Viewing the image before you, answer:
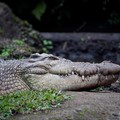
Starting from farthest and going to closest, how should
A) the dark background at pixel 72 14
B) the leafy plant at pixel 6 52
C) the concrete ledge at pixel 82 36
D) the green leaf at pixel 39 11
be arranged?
the dark background at pixel 72 14 → the green leaf at pixel 39 11 → the concrete ledge at pixel 82 36 → the leafy plant at pixel 6 52

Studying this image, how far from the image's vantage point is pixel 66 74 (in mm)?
5559

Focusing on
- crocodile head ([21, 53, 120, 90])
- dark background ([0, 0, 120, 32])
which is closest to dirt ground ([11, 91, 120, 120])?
crocodile head ([21, 53, 120, 90])

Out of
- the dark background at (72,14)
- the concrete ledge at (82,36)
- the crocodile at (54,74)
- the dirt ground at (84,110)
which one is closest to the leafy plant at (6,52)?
the crocodile at (54,74)

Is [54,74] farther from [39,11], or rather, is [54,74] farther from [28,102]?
[39,11]

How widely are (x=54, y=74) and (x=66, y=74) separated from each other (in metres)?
0.16

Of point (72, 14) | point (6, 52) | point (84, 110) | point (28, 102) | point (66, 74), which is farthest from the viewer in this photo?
point (72, 14)

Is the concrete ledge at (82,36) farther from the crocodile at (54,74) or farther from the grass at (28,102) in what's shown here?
the grass at (28,102)

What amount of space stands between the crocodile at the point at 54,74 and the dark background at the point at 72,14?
8.62 metres

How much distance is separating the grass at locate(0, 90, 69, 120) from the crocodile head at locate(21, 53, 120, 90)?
283mm

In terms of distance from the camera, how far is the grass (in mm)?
4688

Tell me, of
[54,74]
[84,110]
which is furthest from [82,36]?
[84,110]

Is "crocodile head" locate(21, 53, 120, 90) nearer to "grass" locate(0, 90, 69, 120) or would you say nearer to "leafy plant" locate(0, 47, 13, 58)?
"grass" locate(0, 90, 69, 120)

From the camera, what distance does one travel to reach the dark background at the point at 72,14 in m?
14.5

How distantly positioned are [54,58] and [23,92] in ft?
2.24
